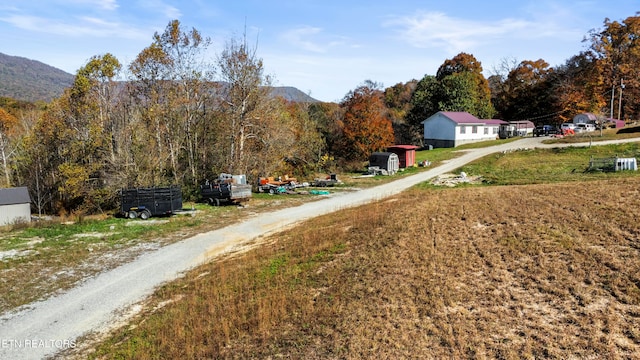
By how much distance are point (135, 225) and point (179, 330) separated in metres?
13.3

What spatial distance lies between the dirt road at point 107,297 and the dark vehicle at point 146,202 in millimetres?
5202

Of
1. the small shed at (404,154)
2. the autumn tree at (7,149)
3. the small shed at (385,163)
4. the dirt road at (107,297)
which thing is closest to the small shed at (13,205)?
the autumn tree at (7,149)

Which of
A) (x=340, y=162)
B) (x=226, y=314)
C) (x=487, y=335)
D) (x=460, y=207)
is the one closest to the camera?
(x=487, y=335)

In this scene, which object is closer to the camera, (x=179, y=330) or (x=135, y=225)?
(x=179, y=330)

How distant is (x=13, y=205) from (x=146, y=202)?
11450 mm

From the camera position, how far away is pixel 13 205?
1062 inches

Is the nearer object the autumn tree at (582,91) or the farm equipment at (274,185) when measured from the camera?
the farm equipment at (274,185)

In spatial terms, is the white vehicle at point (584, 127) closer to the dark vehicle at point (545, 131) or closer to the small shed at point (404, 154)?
the dark vehicle at point (545, 131)

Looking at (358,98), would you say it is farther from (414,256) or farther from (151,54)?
(414,256)

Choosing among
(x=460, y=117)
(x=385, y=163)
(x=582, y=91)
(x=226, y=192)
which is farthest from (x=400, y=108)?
(x=226, y=192)

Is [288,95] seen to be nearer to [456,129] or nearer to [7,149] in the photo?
[456,129]

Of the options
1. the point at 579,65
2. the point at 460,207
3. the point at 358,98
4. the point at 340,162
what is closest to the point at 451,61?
the point at 579,65

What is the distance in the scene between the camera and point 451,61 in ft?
254

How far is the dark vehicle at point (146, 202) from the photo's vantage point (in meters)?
23.1
